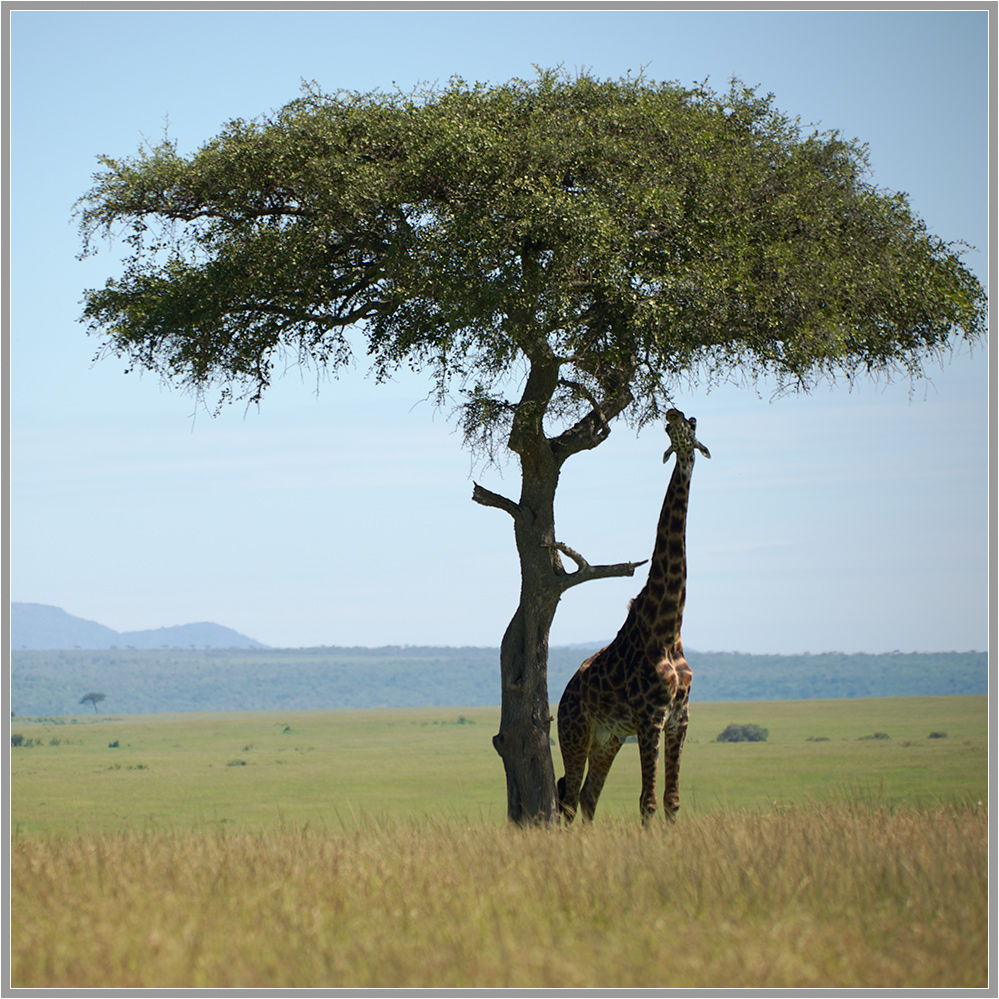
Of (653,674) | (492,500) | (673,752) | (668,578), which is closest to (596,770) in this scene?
(673,752)

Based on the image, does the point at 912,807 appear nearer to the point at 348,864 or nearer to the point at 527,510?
the point at 527,510

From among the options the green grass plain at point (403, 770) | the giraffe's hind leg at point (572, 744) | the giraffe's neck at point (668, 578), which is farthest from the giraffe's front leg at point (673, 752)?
the giraffe's hind leg at point (572, 744)

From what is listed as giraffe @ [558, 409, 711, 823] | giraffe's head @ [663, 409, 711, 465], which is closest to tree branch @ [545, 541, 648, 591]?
giraffe @ [558, 409, 711, 823]

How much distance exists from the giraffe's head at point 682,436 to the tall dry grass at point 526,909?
15.8ft

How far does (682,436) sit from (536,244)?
10.9ft

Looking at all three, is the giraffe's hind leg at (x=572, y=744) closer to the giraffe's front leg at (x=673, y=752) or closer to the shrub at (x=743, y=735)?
the giraffe's front leg at (x=673, y=752)

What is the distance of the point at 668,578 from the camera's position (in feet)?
48.3

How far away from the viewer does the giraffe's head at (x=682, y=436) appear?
14.9 meters

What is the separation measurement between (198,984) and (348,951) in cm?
118

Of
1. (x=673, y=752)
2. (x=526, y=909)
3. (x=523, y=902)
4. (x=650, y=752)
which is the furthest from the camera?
(x=673, y=752)

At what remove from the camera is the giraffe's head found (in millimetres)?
14883

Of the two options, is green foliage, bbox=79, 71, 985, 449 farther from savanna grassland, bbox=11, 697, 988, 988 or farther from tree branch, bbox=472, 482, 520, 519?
savanna grassland, bbox=11, 697, 988, 988

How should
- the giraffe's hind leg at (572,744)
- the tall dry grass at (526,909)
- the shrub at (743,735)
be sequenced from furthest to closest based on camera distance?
the shrub at (743,735) < the giraffe's hind leg at (572,744) < the tall dry grass at (526,909)

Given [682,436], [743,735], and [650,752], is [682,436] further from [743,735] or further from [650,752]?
[743,735]
